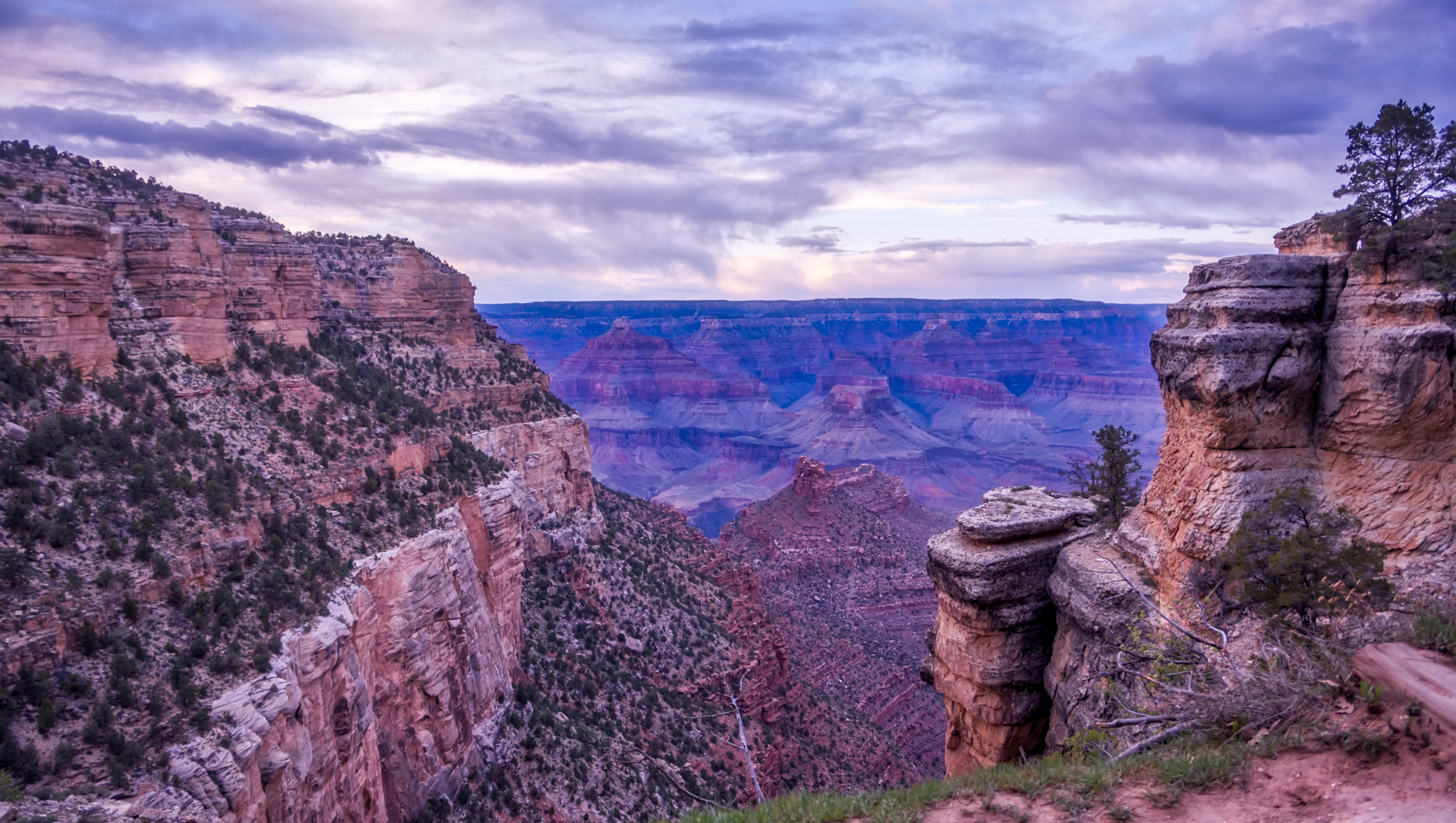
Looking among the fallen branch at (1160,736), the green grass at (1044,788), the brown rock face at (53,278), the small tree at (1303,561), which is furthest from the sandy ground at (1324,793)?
the brown rock face at (53,278)

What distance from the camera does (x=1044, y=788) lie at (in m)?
9.16

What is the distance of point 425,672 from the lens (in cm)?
2106

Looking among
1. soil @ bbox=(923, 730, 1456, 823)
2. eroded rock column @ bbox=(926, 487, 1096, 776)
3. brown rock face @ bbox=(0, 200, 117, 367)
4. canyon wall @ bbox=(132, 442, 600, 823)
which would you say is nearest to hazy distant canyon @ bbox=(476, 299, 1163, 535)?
canyon wall @ bbox=(132, 442, 600, 823)

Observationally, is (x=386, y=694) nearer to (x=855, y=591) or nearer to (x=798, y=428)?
(x=855, y=591)

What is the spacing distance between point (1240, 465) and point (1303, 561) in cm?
326

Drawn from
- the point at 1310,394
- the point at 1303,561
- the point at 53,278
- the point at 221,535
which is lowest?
the point at 221,535

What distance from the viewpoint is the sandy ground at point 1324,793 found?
23.1 ft

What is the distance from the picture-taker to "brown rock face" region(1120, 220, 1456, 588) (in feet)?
39.4

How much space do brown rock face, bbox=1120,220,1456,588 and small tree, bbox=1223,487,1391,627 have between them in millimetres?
651

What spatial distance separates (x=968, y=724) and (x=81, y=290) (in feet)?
81.2

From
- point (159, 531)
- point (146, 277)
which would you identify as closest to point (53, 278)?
point (146, 277)

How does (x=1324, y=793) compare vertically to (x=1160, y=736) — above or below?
above

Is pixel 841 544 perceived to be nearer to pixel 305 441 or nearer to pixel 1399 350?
pixel 305 441

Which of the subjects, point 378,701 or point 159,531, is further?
point 378,701
